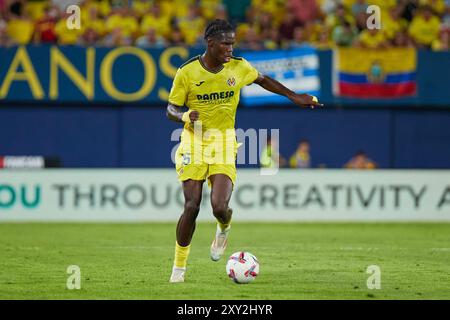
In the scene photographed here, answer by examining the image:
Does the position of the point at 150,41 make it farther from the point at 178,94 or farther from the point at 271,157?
the point at 178,94

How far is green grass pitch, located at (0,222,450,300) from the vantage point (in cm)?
950

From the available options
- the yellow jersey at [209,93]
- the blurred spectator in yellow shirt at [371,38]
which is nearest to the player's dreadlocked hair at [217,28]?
the yellow jersey at [209,93]

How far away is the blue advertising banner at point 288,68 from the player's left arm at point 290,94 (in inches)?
431

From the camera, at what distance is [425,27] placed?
23062mm

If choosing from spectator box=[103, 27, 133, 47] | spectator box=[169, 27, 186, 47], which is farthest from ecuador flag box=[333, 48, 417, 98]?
spectator box=[103, 27, 133, 47]

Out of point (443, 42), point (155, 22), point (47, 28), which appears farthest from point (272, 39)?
point (47, 28)

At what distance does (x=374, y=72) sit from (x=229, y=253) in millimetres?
9829

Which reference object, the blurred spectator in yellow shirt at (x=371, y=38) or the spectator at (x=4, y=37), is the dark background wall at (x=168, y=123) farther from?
the blurred spectator in yellow shirt at (x=371, y=38)

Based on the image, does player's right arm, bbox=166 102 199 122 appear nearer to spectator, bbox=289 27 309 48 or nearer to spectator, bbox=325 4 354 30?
spectator, bbox=289 27 309 48

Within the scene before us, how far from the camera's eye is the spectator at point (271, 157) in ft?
70.0

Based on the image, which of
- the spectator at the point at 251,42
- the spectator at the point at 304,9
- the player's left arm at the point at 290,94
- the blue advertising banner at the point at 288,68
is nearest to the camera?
the player's left arm at the point at 290,94

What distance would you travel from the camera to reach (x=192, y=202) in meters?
10.0

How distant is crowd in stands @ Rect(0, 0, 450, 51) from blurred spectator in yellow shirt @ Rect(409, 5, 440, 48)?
23 mm
